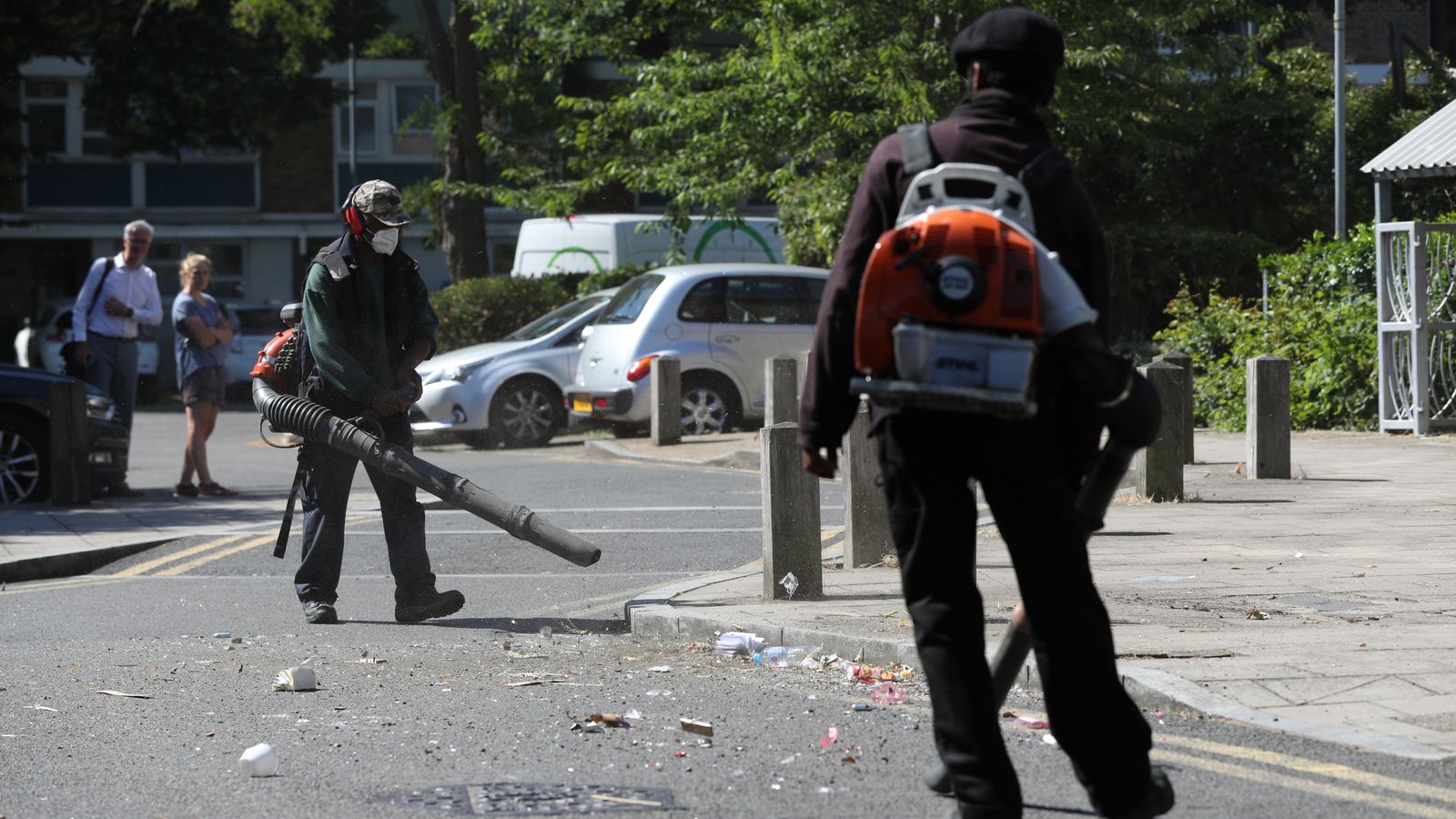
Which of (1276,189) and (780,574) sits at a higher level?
(1276,189)

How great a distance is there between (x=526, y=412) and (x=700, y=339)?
6.31ft

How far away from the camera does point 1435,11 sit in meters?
27.6

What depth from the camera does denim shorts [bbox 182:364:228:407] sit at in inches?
517

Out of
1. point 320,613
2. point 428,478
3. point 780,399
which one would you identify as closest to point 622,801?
point 428,478

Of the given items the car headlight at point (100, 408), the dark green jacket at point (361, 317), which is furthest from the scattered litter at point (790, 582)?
the car headlight at point (100, 408)

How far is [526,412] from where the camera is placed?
18.1 m

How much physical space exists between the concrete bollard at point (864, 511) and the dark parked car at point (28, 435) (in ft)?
21.7

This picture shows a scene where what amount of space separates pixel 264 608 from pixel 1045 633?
5281mm

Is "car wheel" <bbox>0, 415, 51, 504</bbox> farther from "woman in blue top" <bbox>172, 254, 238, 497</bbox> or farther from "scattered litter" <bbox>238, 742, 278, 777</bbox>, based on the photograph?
"scattered litter" <bbox>238, 742, 278, 777</bbox>

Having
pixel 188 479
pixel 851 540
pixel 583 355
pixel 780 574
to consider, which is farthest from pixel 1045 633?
pixel 583 355

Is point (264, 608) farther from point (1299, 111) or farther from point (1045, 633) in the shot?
point (1299, 111)

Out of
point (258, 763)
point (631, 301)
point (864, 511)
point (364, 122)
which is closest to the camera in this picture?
point (258, 763)

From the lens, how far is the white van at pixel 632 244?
84.3ft

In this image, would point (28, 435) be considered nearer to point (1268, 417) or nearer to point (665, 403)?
point (665, 403)
